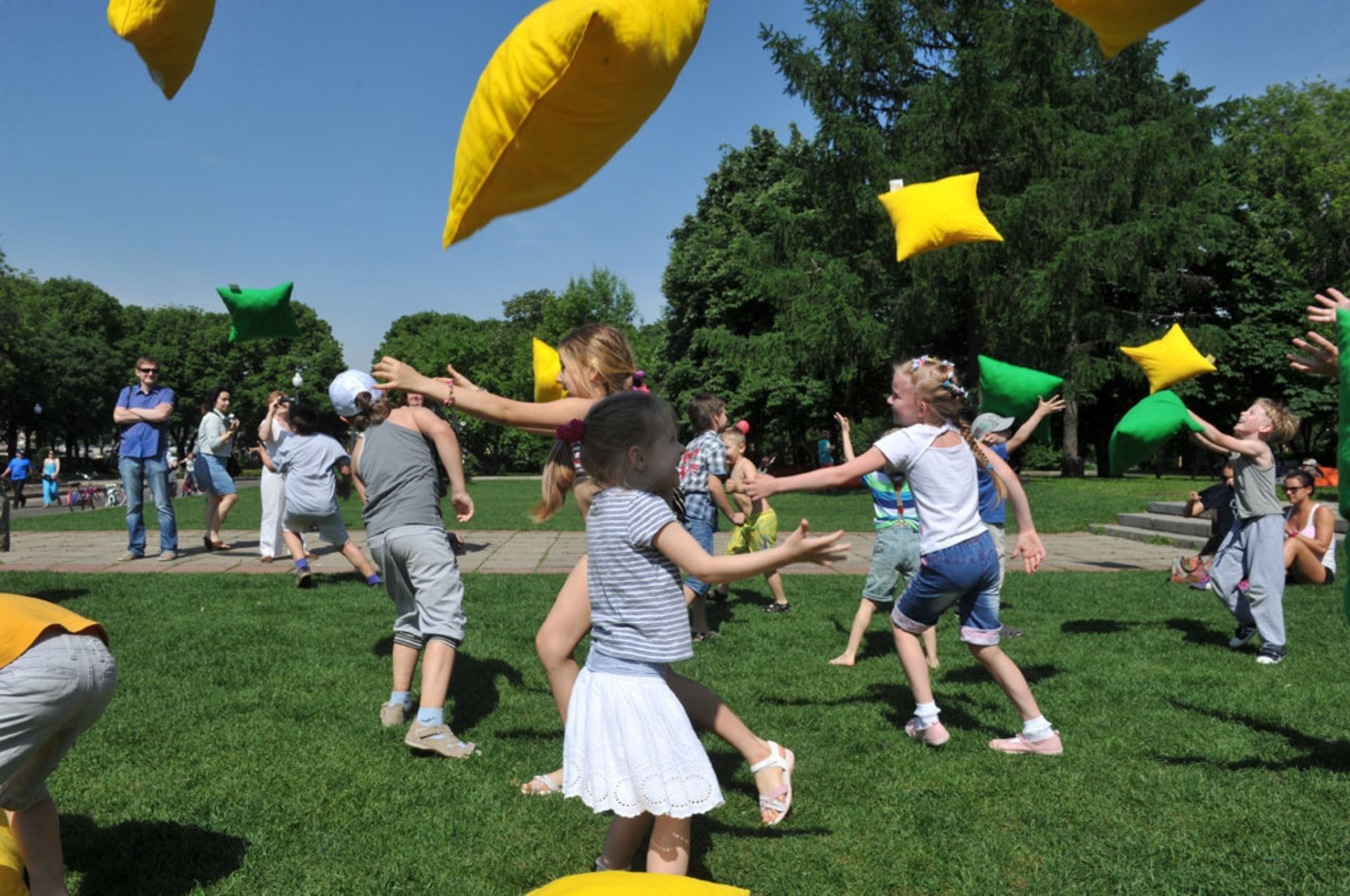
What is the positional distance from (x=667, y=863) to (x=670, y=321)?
137 ft

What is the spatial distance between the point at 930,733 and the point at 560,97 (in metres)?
3.68

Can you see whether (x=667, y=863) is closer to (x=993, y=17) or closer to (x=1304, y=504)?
(x=1304, y=504)

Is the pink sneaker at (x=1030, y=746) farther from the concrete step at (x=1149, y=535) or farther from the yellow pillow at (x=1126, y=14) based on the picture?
the concrete step at (x=1149, y=535)

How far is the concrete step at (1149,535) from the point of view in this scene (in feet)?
42.8

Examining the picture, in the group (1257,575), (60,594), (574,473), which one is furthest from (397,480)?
(1257,575)

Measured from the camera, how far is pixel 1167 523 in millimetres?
14156

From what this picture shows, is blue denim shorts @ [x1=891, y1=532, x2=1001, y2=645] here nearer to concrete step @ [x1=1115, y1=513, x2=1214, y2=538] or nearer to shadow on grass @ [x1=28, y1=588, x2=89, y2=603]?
shadow on grass @ [x1=28, y1=588, x2=89, y2=603]

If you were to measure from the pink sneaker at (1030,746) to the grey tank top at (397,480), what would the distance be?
116 inches

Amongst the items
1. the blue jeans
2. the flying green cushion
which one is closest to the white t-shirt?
the flying green cushion

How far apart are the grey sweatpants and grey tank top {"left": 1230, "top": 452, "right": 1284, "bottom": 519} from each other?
0.06 m

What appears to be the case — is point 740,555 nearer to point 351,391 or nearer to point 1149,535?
point 351,391

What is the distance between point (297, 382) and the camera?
14.5 m

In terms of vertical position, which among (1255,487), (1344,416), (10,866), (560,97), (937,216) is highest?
(937,216)

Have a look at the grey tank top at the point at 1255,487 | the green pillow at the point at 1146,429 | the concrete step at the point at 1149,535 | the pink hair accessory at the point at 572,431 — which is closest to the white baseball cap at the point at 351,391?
the pink hair accessory at the point at 572,431
